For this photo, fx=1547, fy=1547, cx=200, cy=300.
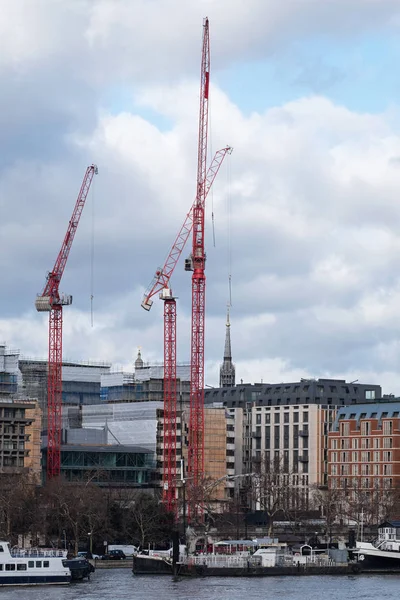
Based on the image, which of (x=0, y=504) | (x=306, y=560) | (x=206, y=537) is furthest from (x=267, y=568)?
(x=0, y=504)

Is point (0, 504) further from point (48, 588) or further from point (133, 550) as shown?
point (48, 588)

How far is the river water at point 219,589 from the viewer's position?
133250mm

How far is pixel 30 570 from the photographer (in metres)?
147

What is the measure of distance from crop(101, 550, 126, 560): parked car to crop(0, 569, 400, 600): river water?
63.8 feet

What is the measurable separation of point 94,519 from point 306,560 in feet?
111

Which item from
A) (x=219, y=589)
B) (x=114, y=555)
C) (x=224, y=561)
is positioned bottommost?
(x=219, y=589)

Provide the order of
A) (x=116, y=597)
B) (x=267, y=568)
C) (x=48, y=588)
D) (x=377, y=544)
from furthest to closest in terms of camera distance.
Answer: (x=377, y=544) < (x=267, y=568) < (x=48, y=588) < (x=116, y=597)

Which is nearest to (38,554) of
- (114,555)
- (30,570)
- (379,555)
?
(30,570)

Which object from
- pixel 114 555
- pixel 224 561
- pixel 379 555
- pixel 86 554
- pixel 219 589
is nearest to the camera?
pixel 219 589

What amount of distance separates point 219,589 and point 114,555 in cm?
4234

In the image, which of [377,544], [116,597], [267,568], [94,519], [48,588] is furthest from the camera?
[94,519]

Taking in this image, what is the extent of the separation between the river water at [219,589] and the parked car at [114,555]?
63.8ft

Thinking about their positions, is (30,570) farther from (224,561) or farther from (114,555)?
(114,555)

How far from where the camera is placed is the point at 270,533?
7815 inches
